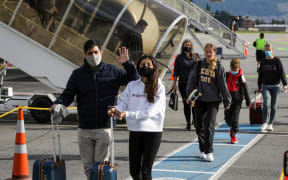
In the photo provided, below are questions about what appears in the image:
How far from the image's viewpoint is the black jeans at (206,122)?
31.0ft

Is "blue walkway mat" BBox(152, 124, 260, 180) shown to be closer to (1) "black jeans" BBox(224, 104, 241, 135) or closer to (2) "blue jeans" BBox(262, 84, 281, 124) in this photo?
(1) "black jeans" BBox(224, 104, 241, 135)

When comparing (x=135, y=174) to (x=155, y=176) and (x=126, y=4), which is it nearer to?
(x=155, y=176)

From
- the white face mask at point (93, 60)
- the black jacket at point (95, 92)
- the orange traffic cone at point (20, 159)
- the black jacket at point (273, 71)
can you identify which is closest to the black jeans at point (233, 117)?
the black jacket at point (273, 71)

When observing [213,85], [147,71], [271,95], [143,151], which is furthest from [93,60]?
[271,95]

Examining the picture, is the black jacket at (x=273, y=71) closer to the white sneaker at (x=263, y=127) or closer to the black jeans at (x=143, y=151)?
the white sneaker at (x=263, y=127)

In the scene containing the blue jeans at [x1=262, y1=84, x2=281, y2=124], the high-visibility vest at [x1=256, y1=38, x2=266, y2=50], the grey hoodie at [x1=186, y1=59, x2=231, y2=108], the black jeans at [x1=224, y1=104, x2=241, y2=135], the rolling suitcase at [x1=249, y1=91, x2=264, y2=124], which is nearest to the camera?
the grey hoodie at [x1=186, y1=59, x2=231, y2=108]

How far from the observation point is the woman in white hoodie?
21.6 ft

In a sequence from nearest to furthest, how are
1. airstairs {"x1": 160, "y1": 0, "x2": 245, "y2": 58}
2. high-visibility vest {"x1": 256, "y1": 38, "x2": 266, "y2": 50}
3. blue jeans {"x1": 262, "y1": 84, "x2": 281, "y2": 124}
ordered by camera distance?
1. blue jeans {"x1": 262, "y1": 84, "x2": 281, "y2": 124}
2. high-visibility vest {"x1": 256, "y1": 38, "x2": 266, "y2": 50}
3. airstairs {"x1": 160, "y1": 0, "x2": 245, "y2": 58}

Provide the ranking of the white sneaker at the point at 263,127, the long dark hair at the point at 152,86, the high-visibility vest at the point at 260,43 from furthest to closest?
the high-visibility vest at the point at 260,43 → the white sneaker at the point at 263,127 → the long dark hair at the point at 152,86

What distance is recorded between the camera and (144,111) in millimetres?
6543

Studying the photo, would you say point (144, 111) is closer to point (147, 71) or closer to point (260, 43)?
point (147, 71)

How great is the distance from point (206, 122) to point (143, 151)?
9.74 ft

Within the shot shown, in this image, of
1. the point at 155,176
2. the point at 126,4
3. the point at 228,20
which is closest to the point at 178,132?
the point at 126,4

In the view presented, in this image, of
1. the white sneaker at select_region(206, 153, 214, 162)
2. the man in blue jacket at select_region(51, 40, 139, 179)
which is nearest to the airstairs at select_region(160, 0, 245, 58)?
the white sneaker at select_region(206, 153, 214, 162)
